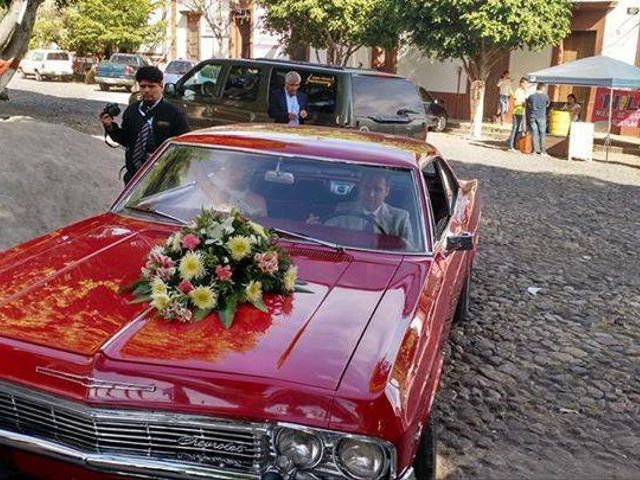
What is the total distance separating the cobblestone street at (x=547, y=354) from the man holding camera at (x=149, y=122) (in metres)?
2.31

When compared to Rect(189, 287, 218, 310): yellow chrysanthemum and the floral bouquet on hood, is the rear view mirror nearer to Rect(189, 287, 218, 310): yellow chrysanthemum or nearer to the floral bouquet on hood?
the floral bouquet on hood

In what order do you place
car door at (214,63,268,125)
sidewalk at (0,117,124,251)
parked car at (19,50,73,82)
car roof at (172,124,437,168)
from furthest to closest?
parked car at (19,50,73,82), car door at (214,63,268,125), sidewalk at (0,117,124,251), car roof at (172,124,437,168)

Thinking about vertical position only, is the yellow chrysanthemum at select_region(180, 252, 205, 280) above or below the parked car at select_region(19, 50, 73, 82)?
below

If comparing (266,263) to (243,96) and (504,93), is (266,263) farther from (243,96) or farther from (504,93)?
(504,93)

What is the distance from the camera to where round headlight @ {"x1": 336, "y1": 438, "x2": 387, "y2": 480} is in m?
2.30

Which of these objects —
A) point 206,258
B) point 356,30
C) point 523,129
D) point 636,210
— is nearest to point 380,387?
point 206,258

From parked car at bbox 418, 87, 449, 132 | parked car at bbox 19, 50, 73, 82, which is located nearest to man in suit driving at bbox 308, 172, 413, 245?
→ parked car at bbox 418, 87, 449, 132

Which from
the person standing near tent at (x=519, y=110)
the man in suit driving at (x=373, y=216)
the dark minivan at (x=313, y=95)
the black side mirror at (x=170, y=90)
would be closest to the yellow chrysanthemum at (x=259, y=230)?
the man in suit driving at (x=373, y=216)

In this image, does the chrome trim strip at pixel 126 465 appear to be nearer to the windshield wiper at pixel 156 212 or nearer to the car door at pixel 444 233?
the car door at pixel 444 233

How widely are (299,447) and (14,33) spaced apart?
1564 centimetres

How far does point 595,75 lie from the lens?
17469mm

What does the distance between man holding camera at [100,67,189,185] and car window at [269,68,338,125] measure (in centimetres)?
450

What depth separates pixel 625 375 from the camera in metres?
5.03

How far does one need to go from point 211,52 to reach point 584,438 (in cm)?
3970
